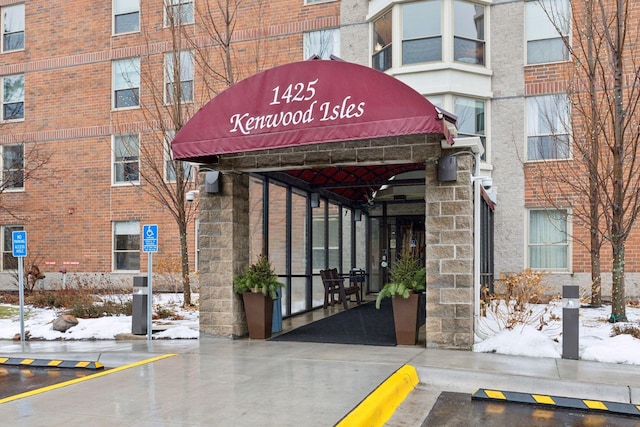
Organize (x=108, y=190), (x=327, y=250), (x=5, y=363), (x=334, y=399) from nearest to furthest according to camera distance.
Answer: (x=334, y=399) → (x=5, y=363) → (x=327, y=250) → (x=108, y=190)

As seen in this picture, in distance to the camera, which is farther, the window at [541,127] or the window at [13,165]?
the window at [13,165]

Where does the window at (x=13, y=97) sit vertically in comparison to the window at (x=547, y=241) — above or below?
above

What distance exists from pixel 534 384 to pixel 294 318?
639 cm

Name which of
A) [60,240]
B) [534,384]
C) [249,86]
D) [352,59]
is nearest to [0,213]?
[60,240]

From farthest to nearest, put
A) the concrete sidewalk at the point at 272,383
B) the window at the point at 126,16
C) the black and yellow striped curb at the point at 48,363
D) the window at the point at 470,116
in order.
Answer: the window at the point at 126,16 < the window at the point at 470,116 < the black and yellow striped curb at the point at 48,363 < the concrete sidewalk at the point at 272,383

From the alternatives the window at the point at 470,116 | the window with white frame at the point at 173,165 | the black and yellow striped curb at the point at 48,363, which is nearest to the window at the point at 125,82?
the window with white frame at the point at 173,165

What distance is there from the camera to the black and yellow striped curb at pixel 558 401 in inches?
229

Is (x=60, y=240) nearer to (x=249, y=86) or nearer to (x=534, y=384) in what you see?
(x=249, y=86)

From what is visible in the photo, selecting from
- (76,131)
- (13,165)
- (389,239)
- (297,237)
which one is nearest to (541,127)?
(389,239)

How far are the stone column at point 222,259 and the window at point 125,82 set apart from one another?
41.2ft

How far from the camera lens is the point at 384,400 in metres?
5.82

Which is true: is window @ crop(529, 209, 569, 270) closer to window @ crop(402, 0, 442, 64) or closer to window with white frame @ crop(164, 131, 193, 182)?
window @ crop(402, 0, 442, 64)

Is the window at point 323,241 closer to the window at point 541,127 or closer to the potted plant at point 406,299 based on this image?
the potted plant at point 406,299

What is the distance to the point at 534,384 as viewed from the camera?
6555 mm
